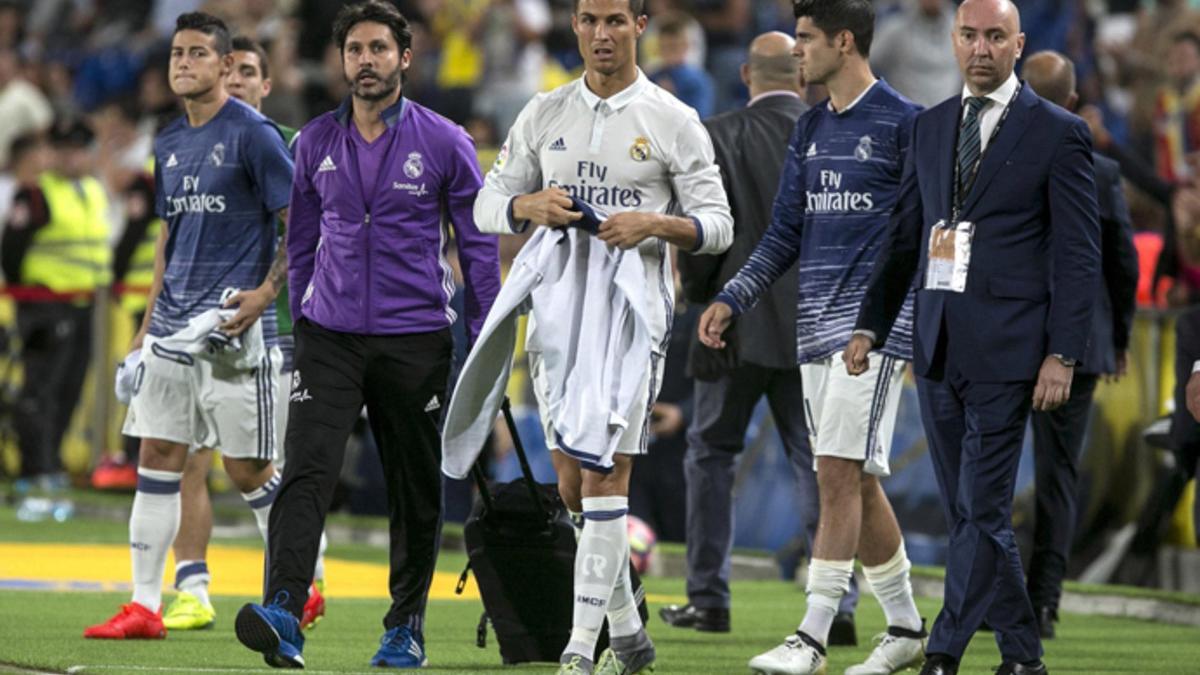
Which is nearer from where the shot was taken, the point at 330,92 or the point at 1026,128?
the point at 1026,128

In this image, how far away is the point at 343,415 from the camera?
848 centimetres

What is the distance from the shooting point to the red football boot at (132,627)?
963cm

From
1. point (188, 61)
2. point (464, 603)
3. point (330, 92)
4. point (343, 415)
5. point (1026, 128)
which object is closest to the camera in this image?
point (1026, 128)

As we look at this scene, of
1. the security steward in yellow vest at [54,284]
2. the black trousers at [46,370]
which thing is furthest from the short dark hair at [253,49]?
the black trousers at [46,370]

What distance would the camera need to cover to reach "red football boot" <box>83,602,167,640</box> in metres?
9.63

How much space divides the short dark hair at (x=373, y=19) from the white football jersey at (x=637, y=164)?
770mm

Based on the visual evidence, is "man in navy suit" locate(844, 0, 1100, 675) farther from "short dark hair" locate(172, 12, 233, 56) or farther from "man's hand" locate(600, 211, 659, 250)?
"short dark hair" locate(172, 12, 233, 56)

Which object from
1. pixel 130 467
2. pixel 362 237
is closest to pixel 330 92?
pixel 130 467

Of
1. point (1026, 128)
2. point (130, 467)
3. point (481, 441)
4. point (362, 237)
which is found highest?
point (1026, 128)

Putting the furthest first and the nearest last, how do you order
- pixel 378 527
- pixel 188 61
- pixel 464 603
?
pixel 378 527
pixel 464 603
pixel 188 61

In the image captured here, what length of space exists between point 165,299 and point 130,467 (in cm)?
910

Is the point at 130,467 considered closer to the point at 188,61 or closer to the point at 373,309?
the point at 188,61

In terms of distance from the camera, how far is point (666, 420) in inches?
595

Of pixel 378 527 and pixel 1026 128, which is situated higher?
pixel 1026 128
